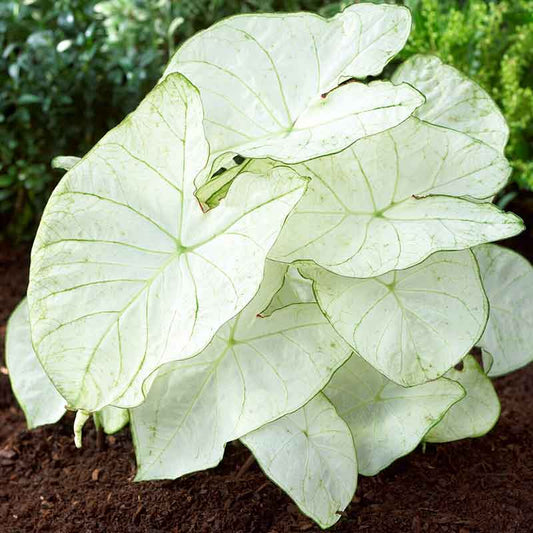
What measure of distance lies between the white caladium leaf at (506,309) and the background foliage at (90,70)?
0.85 metres

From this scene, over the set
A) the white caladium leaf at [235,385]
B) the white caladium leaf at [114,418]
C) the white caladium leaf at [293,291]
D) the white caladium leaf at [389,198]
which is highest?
the white caladium leaf at [389,198]

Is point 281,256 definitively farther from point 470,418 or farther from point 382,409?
point 470,418

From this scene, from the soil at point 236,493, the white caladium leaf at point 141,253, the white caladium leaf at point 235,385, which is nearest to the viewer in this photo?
the white caladium leaf at point 141,253

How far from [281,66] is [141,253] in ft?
0.94

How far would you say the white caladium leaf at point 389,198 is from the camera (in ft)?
2.83

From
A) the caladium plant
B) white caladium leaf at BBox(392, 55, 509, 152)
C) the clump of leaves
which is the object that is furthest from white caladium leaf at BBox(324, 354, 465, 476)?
the clump of leaves

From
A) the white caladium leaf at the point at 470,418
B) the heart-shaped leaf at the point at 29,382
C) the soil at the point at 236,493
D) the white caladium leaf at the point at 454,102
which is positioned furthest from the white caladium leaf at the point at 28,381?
the white caladium leaf at the point at 454,102

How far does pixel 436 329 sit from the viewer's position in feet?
2.97

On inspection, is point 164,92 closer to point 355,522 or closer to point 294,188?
point 294,188

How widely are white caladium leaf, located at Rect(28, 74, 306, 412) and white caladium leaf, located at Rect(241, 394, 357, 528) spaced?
197 millimetres

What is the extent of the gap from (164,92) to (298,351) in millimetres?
326

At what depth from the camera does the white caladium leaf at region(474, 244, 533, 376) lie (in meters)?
1.07

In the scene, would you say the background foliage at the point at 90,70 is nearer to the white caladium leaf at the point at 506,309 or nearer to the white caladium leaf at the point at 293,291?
the white caladium leaf at the point at 506,309

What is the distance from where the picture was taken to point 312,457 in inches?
37.2
